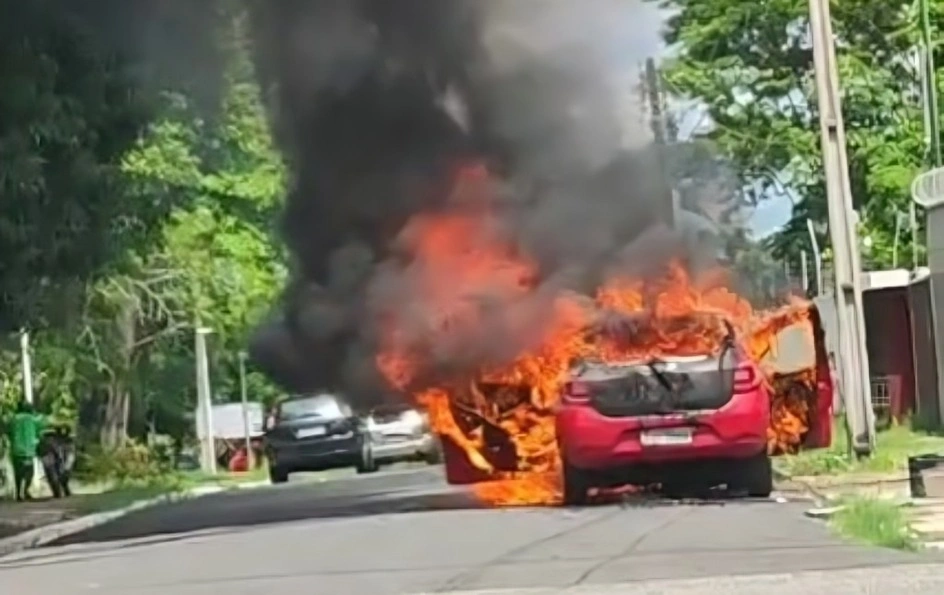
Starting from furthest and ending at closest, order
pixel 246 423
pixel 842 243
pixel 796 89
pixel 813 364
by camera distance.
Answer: pixel 246 423 < pixel 796 89 < pixel 813 364 < pixel 842 243

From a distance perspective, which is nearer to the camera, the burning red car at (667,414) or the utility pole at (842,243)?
the burning red car at (667,414)

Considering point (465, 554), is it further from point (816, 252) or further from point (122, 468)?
point (816, 252)

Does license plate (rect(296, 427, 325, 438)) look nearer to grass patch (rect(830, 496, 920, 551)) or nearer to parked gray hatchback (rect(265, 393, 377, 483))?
parked gray hatchback (rect(265, 393, 377, 483))

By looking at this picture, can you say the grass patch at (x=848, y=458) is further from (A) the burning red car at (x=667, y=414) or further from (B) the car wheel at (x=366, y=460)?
(B) the car wheel at (x=366, y=460)

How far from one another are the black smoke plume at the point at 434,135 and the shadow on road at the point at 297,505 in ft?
4.59

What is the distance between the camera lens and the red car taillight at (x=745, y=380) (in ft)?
55.8

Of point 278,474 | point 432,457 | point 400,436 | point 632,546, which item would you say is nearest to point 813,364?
point 432,457

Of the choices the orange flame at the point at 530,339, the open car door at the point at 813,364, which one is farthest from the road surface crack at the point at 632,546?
the open car door at the point at 813,364

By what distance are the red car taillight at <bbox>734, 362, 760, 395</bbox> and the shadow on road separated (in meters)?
1.05

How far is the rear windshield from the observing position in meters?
26.4

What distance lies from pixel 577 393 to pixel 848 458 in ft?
16.1

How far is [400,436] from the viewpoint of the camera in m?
26.8

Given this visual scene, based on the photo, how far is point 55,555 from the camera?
1727 centimetres

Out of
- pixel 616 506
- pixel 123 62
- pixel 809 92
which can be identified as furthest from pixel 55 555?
pixel 809 92
